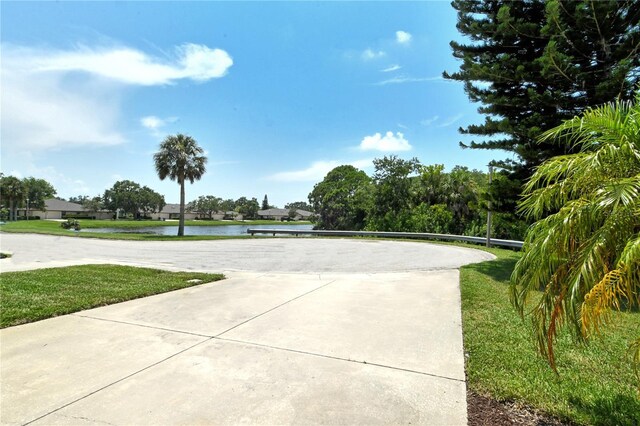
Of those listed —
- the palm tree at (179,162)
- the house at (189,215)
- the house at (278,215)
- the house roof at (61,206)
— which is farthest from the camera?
the house at (278,215)

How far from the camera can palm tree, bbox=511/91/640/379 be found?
2033 millimetres

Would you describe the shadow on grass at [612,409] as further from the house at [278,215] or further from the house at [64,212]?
the house at [278,215]

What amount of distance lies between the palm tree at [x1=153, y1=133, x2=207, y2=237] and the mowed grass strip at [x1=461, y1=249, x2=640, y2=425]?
29.2 meters

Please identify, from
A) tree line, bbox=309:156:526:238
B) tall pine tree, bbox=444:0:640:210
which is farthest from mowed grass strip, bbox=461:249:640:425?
tree line, bbox=309:156:526:238

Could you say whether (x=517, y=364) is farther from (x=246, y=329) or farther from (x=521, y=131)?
(x=521, y=131)

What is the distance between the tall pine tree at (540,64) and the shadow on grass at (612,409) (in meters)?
7.03

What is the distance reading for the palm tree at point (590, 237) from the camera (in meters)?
2.03

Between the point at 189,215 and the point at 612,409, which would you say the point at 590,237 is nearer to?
the point at 612,409

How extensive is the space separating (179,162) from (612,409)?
105 feet

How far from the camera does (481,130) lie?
34.1 feet

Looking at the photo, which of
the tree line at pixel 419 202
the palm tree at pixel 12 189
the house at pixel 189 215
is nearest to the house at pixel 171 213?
the house at pixel 189 215

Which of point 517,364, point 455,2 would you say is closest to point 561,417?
point 517,364

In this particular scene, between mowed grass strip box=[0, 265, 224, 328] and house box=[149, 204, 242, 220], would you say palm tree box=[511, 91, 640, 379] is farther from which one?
house box=[149, 204, 242, 220]

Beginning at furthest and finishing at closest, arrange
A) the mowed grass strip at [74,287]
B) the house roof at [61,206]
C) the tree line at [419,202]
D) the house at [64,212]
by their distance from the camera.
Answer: the house roof at [61,206] → the house at [64,212] → the tree line at [419,202] → the mowed grass strip at [74,287]
